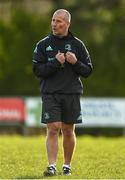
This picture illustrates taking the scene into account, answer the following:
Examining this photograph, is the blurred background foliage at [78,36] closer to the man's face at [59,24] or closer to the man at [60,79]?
the man at [60,79]

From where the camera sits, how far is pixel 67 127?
36.3ft

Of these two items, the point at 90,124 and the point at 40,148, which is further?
the point at 90,124

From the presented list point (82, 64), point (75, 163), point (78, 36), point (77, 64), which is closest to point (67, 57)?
point (77, 64)

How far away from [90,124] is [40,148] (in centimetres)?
A: 1346

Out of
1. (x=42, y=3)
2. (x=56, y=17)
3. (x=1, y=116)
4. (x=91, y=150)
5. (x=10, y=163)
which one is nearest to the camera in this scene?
(x=56, y=17)

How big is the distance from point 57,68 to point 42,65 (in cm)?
22

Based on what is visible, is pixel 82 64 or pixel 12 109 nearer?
pixel 82 64

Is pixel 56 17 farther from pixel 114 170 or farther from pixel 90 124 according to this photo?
pixel 90 124

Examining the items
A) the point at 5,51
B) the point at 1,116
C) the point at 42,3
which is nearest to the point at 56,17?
the point at 1,116

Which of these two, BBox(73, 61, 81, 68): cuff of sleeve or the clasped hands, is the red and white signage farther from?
the clasped hands

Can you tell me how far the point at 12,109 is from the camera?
30031 millimetres

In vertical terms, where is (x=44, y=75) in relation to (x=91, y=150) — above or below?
above

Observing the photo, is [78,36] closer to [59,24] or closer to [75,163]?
[75,163]

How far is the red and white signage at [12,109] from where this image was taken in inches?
1170
